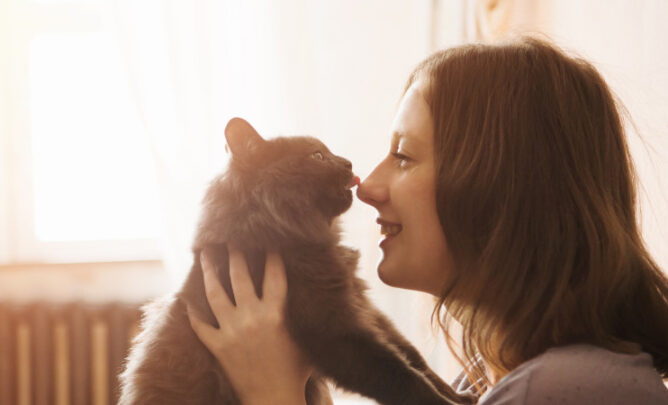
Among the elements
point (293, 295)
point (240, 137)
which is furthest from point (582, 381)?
point (240, 137)

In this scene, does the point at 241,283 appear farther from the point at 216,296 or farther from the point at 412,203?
the point at 412,203

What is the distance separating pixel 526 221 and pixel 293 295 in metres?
0.50

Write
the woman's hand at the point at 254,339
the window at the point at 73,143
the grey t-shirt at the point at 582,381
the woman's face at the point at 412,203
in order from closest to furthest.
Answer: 1. the grey t-shirt at the point at 582,381
2. the woman's face at the point at 412,203
3. the woman's hand at the point at 254,339
4. the window at the point at 73,143

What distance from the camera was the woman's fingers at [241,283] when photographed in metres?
1.22

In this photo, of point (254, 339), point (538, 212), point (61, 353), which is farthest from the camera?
point (61, 353)

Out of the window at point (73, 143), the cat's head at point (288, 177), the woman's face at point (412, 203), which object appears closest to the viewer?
the woman's face at point (412, 203)

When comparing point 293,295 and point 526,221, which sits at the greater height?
point 526,221

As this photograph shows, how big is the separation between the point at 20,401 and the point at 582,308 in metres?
2.74

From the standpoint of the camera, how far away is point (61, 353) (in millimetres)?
2777

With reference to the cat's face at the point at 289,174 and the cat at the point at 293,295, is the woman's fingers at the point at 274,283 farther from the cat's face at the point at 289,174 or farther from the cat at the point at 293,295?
the cat's face at the point at 289,174

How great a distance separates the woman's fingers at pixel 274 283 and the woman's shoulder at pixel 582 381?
519mm

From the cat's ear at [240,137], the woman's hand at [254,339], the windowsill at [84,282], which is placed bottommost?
the windowsill at [84,282]

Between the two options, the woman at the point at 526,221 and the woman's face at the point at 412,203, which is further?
the woman's face at the point at 412,203

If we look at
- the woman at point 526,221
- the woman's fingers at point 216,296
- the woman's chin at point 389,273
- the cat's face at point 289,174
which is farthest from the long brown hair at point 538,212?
the woman's fingers at point 216,296
